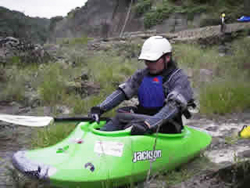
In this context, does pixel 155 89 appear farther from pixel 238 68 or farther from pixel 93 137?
pixel 238 68

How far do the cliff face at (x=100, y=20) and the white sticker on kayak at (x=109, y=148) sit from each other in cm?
1866

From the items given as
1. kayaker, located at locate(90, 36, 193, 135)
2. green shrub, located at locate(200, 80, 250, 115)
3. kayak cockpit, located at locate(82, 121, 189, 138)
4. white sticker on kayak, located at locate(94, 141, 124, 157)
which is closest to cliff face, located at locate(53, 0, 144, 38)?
green shrub, located at locate(200, 80, 250, 115)

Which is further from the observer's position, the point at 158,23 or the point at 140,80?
the point at 158,23

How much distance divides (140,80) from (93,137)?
0.98 meters

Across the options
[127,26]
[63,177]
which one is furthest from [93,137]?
[127,26]

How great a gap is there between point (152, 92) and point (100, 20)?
2162 centimetres

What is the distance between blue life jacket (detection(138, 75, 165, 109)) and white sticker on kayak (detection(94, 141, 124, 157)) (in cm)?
72

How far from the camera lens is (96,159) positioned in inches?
87.5

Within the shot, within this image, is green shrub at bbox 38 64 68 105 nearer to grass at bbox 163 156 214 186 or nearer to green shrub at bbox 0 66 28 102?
green shrub at bbox 0 66 28 102

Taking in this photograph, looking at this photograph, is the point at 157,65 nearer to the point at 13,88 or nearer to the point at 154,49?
the point at 154,49

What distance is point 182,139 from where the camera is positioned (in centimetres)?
276

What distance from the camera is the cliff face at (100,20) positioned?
870 inches

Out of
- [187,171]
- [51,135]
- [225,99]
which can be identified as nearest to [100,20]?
[225,99]

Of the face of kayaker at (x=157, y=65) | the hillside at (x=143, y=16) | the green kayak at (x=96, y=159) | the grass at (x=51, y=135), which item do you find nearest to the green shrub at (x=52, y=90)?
the grass at (x=51, y=135)
